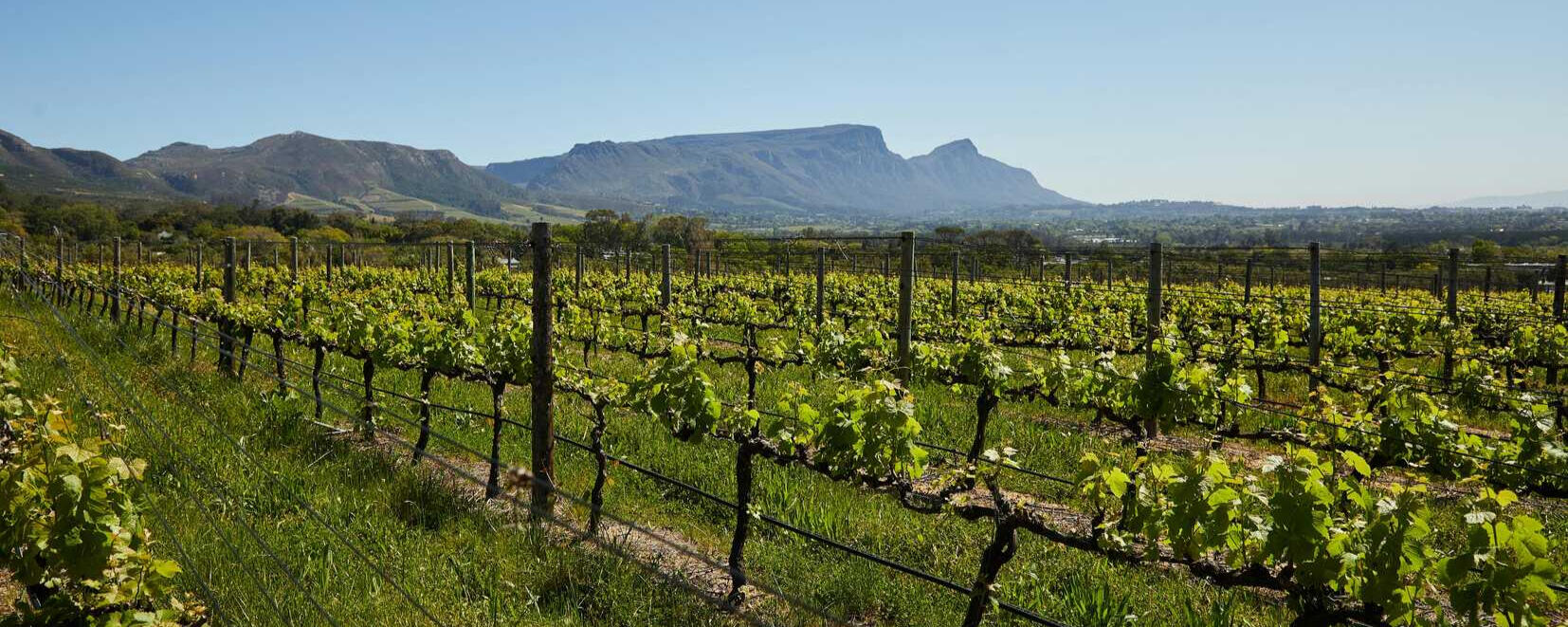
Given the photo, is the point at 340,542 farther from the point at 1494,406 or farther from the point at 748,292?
the point at 748,292

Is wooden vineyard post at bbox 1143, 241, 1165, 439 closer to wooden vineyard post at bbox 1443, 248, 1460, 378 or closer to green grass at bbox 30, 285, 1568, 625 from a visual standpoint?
green grass at bbox 30, 285, 1568, 625

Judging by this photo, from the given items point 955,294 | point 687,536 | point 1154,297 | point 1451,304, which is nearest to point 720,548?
point 687,536

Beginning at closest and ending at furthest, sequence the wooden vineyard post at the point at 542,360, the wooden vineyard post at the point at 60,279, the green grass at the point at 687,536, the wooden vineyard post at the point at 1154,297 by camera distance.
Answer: the green grass at the point at 687,536 < the wooden vineyard post at the point at 542,360 < the wooden vineyard post at the point at 1154,297 < the wooden vineyard post at the point at 60,279

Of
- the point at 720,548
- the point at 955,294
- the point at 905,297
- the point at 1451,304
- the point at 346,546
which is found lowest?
the point at 720,548

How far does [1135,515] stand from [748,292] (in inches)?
858

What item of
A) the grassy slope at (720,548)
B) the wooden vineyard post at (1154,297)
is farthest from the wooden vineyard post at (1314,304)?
the grassy slope at (720,548)

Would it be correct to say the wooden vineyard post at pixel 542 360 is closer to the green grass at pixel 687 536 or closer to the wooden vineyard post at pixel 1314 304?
the green grass at pixel 687 536

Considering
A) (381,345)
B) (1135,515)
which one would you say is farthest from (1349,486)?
(381,345)

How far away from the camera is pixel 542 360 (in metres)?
5.21

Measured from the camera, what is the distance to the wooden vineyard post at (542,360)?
200 inches

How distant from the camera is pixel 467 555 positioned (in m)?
4.98

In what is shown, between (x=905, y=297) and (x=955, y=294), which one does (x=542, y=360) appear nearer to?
(x=905, y=297)

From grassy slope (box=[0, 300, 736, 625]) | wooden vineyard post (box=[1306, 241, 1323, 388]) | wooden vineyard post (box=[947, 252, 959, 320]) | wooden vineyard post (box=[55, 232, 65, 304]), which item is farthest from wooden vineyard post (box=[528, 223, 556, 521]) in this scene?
wooden vineyard post (box=[55, 232, 65, 304])

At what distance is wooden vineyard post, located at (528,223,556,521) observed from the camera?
16.7 feet
